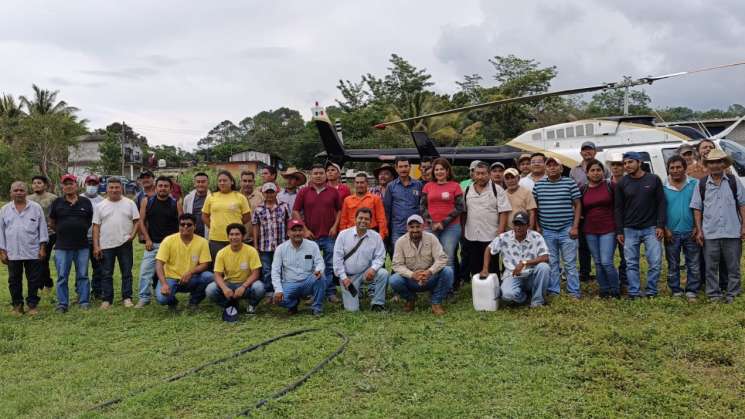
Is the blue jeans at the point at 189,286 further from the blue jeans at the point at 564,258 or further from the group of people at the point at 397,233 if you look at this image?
the blue jeans at the point at 564,258

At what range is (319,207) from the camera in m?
6.81

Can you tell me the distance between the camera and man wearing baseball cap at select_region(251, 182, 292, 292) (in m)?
6.61

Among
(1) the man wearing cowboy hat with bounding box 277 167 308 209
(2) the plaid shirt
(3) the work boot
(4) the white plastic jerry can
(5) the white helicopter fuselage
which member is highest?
(5) the white helicopter fuselage

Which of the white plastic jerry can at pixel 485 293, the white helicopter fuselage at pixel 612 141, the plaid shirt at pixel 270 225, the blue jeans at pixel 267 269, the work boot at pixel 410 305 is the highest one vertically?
the white helicopter fuselage at pixel 612 141

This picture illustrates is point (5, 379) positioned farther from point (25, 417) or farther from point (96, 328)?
point (96, 328)

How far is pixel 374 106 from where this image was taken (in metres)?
41.4

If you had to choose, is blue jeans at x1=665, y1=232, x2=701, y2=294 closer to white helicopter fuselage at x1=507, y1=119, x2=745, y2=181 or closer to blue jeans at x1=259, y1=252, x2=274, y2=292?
white helicopter fuselage at x1=507, y1=119, x2=745, y2=181

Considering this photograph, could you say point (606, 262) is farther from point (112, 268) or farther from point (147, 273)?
point (112, 268)

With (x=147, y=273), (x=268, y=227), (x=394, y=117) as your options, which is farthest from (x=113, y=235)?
(x=394, y=117)

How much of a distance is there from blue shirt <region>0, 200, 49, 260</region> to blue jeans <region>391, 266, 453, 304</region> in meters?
4.47

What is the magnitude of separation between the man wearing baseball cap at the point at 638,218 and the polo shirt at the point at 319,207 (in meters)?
3.26

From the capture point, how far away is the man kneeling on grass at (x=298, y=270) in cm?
608

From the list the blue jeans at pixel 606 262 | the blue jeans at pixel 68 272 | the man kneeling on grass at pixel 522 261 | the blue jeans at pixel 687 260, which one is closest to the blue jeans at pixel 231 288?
the blue jeans at pixel 68 272

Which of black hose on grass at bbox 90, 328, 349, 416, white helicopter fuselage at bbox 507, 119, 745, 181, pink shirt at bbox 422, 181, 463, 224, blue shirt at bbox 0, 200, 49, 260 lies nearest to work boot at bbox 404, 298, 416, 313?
pink shirt at bbox 422, 181, 463, 224
